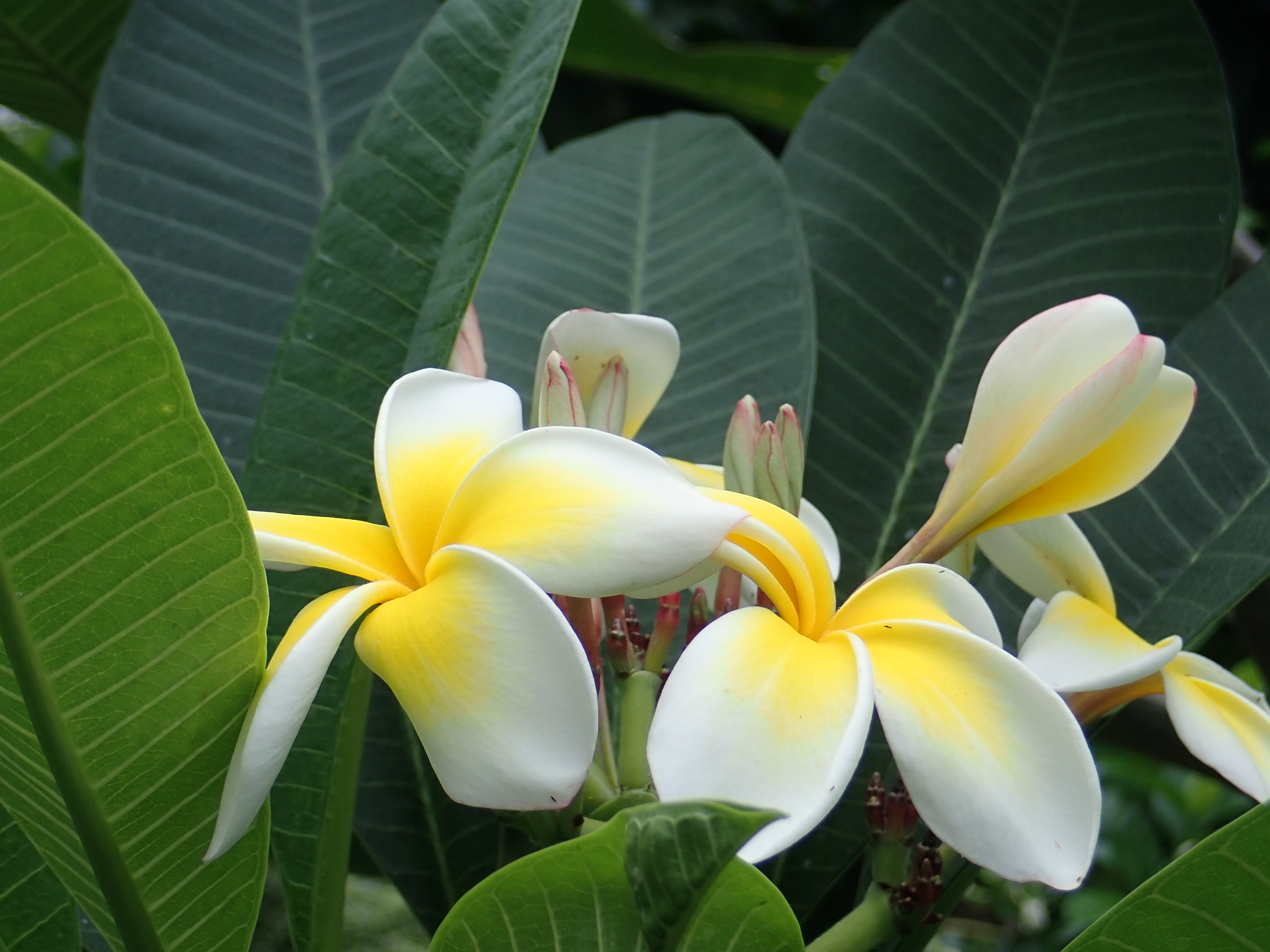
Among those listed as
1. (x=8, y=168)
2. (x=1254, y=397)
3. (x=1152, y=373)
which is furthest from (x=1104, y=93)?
(x=8, y=168)

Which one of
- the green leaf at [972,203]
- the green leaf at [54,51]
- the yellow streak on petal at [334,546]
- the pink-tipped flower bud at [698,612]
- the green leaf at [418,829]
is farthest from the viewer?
the green leaf at [54,51]

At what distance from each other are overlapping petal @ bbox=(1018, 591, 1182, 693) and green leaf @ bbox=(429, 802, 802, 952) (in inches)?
6.3

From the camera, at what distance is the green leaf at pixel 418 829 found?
0.84 meters

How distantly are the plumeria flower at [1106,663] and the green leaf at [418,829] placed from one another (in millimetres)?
409

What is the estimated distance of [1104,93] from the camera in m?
1.03

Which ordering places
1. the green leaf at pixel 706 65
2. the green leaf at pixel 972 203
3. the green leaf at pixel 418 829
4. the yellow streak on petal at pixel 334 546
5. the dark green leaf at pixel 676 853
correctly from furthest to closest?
the green leaf at pixel 706 65, the green leaf at pixel 972 203, the green leaf at pixel 418 829, the yellow streak on petal at pixel 334 546, the dark green leaf at pixel 676 853

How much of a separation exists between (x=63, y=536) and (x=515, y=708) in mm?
184

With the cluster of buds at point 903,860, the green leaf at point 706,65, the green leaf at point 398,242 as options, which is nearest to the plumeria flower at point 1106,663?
the cluster of buds at point 903,860

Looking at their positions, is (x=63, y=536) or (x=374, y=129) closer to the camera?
(x=63, y=536)

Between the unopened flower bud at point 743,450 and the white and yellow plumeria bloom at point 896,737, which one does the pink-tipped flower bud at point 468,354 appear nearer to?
the unopened flower bud at point 743,450

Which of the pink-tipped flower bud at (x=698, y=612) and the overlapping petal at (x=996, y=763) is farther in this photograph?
the pink-tipped flower bud at (x=698, y=612)

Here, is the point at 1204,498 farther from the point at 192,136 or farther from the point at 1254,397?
the point at 192,136

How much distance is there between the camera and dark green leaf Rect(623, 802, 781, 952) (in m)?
0.36

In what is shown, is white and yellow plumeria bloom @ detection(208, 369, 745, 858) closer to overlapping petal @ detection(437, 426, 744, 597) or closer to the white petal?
overlapping petal @ detection(437, 426, 744, 597)
